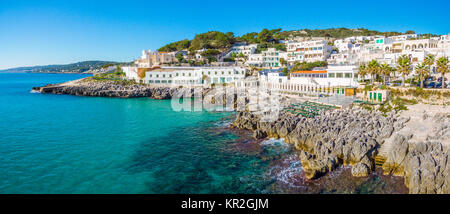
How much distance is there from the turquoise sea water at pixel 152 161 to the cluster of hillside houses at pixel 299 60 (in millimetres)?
21036

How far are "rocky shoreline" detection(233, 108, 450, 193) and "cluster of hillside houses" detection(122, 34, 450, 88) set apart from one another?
742 inches

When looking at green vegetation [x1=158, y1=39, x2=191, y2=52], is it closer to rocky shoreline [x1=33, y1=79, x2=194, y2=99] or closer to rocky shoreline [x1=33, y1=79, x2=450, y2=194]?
Answer: rocky shoreline [x1=33, y1=79, x2=194, y2=99]

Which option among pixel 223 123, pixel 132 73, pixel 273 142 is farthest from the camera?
pixel 132 73

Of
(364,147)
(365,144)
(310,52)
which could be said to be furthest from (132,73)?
(364,147)

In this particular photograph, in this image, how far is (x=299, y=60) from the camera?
75.8m

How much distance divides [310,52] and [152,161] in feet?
214

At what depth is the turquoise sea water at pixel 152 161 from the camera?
16358 mm

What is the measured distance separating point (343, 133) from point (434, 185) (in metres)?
8.39

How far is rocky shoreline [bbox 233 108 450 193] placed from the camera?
14766 mm

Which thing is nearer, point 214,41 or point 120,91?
point 120,91

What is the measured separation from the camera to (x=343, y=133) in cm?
2212

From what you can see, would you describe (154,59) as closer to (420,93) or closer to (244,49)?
(244,49)

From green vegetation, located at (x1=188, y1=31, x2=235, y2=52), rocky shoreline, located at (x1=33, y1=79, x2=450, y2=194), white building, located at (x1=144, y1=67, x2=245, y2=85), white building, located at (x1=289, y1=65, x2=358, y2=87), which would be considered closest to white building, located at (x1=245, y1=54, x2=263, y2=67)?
white building, located at (x1=144, y1=67, x2=245, y2=85)
